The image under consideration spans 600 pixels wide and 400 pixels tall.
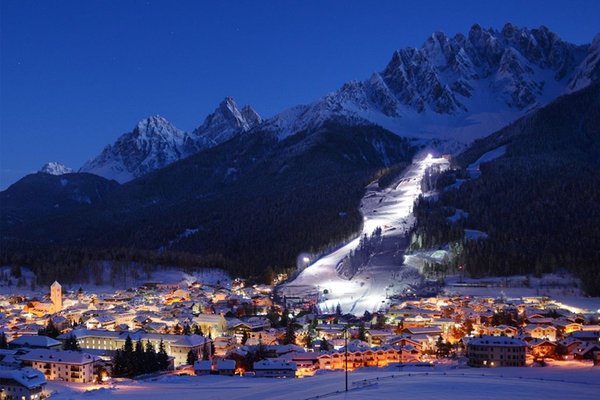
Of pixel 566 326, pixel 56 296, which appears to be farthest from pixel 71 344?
pixel 566 326

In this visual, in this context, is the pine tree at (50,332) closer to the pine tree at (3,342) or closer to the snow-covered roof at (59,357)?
the pine tree at (3,342)

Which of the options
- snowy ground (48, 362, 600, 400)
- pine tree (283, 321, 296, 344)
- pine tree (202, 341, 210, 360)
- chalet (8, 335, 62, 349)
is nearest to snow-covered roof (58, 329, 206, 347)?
pine tree (202, 341, 210, 360)

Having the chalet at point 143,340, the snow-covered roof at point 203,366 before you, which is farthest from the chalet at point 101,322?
the snow-covered roof at point 203,366

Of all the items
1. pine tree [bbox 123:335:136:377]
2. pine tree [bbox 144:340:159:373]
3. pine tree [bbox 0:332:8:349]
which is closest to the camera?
pine tree [bbox 123:335:136:377]

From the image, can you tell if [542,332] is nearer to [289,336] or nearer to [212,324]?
[289,336]

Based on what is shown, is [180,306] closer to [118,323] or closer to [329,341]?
[118,323]

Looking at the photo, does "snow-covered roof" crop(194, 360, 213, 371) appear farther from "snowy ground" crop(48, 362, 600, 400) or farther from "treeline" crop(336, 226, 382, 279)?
"treeline" crop(336, 226, 382, 279)
